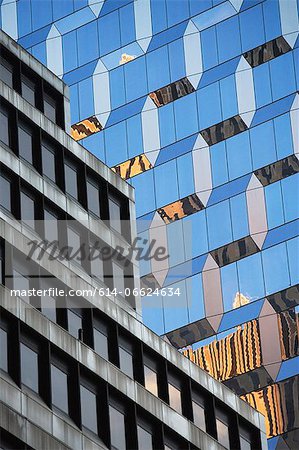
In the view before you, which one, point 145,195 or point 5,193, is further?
point 145,195

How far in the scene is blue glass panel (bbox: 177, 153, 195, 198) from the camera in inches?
4043

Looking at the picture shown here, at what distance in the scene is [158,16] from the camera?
10962 centimetres

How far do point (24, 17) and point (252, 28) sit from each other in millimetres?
19966

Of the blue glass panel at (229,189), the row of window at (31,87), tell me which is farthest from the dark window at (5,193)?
the blue glass panel at (229,189)

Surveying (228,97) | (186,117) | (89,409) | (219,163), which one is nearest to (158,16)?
(186,117)

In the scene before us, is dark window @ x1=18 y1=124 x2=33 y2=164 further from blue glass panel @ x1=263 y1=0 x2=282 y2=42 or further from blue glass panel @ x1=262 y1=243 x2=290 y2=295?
blue glass panel @ x1=263 y1=0 x2=282 y2=42

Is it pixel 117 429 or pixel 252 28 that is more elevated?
pixel 252 28

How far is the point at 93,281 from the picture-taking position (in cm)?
6197

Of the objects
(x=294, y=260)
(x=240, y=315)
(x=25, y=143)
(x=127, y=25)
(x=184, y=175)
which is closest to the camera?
(x=25, y=143)

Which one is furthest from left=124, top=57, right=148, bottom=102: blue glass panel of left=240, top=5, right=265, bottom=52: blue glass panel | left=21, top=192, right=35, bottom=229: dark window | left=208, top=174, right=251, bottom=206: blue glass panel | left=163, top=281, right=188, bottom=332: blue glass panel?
left=21, top=192, right=35, bottom=229: dark window

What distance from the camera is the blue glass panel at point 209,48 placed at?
346ft

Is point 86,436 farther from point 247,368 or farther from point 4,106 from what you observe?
point 247,368

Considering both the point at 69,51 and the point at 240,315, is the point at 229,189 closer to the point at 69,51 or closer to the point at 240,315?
the point at 240,315

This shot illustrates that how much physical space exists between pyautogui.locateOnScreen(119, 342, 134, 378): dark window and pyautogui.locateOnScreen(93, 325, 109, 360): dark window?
2.11ft
